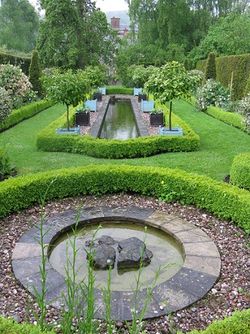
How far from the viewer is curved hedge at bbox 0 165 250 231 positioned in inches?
216

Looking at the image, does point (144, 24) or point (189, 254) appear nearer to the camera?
point (189, 254)

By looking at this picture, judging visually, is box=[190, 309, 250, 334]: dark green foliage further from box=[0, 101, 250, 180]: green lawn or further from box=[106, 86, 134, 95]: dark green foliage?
box=[106, 86, 134, 95]: dark green foliage

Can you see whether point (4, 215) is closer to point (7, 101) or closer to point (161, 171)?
point (161, 171)

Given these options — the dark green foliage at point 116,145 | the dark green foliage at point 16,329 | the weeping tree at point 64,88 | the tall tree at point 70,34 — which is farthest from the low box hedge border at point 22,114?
the tall tree at point 70,34

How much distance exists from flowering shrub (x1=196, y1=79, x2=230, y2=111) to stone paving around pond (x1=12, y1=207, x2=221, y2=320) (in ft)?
41.9

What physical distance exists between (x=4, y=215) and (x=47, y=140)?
14.4 feet

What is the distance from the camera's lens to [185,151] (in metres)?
9.68

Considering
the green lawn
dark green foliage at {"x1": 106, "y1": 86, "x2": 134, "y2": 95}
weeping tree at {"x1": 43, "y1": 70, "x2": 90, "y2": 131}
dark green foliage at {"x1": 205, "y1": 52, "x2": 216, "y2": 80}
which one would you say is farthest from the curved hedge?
dark green foliage at {"x1": 106, "y1": 86, "x2": 134, "y2": 95}

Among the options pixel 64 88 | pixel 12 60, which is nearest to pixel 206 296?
pixel 64 88

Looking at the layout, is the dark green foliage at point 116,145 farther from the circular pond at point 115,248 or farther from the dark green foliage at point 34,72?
the dark green foliage at point 34,72

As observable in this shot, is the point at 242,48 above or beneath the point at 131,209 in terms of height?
above

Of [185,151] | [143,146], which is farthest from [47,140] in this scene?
[185,151]

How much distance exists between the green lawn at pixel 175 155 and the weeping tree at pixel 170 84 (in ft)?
5.11

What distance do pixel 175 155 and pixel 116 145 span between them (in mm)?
1461
